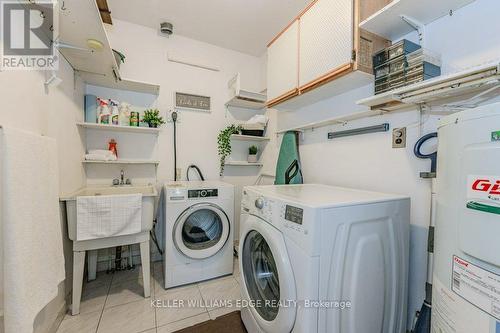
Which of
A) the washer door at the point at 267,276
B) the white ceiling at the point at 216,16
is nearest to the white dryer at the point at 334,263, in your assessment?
the washer door at the point at 267,276

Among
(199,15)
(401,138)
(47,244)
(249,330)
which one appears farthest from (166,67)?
(249,330)

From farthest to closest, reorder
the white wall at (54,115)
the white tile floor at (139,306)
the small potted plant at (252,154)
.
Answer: the small potted plant at (252,154)
the white tile floor at (139,306)
the white wall at (54,115)

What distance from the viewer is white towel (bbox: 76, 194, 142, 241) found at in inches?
61.3

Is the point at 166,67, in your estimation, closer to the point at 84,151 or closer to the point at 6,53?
the point at 84,151

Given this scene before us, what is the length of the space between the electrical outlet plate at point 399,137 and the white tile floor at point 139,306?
1.77 metres

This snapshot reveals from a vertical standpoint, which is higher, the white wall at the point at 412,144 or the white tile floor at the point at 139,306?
the white wall at the point at 412,144

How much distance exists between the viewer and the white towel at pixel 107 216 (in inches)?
61.3

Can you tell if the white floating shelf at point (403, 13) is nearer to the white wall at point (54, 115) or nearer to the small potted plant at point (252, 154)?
the small potted plant at point (252, 154)

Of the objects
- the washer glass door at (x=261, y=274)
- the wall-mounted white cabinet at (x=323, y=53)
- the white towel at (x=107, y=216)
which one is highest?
the wall-mounted white cabinet at (x=323, y=53)

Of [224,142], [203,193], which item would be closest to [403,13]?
[203,193]

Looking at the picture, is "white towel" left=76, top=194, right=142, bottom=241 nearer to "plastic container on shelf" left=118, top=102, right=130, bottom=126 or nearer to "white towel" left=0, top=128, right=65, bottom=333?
"white towel" left=0, top=128, right=65, bottom=333

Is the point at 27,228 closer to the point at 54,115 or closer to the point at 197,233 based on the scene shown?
the point at 54,115

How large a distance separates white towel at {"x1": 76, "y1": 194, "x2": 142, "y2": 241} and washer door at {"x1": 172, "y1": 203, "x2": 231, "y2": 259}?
37cm

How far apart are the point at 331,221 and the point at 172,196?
1.44 meters
